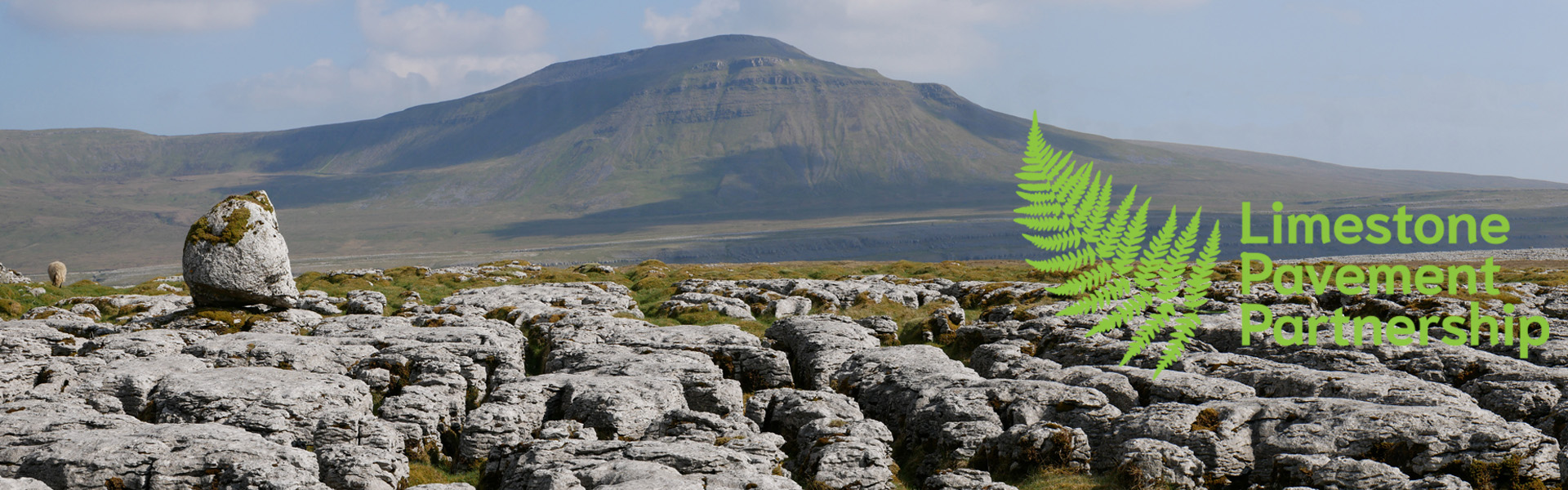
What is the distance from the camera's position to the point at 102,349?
94.4ft

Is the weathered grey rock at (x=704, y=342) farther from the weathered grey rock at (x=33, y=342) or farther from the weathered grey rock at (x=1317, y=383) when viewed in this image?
the weathered grey rock at (x=33, y=342)

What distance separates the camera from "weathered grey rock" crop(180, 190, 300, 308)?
3678 centimetres

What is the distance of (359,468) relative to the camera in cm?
1986

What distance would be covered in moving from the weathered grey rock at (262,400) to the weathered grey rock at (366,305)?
17013 mm

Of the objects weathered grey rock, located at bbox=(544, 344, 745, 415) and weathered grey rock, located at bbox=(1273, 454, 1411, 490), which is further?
weathered grey rock, located at bbox=(544, 344, 745, 415)

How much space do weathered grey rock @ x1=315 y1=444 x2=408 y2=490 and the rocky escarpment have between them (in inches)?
2.1

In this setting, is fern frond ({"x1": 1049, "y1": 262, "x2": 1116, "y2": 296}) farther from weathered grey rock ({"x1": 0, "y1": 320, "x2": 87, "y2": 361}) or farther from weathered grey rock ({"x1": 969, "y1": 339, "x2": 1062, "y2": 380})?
weathered grey rock ({"x1": 0, "y1": 320, "x2": 87, "y2": 361})

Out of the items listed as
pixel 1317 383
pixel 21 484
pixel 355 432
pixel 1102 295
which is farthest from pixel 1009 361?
pixel 21 484

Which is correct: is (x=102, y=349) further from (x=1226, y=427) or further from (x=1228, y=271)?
(x=1228, y=271)

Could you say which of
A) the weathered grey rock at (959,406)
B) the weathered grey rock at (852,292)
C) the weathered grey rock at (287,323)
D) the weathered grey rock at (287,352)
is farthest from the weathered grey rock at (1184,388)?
the weathered grey rock at (287,323)

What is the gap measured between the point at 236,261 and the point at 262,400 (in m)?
17.1

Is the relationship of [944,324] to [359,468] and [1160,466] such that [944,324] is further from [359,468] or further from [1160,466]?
[359,468]

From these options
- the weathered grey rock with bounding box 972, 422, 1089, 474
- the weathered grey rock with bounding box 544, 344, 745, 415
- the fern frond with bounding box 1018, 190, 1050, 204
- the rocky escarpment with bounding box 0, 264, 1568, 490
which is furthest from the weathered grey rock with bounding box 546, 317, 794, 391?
the fern frond with bounding box 1018, 190, 1050, 204

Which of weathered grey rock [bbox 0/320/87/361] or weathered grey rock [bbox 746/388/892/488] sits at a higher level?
weathered grey rock [bbox 0/320/87/361]
